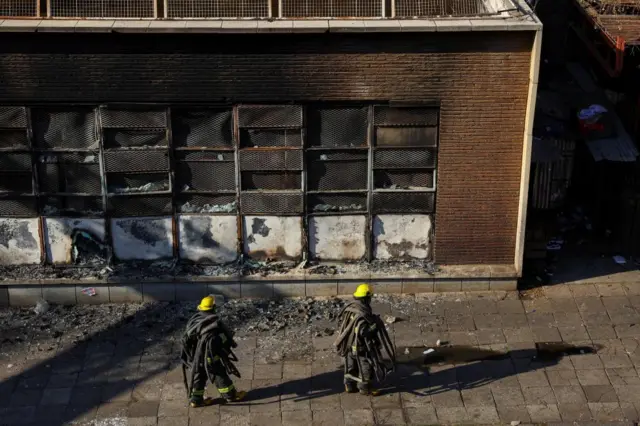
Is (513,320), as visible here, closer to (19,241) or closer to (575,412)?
(575,412)

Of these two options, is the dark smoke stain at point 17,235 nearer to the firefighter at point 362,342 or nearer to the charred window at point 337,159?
the charred window at point 337,159

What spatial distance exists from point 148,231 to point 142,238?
6.3 inches

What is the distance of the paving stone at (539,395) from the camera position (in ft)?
38.4

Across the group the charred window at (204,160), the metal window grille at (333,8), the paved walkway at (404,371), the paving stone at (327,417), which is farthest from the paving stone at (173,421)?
the metal window grille at (333,8)

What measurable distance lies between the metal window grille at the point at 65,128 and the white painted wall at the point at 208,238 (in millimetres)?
1899

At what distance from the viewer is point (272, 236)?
1412 cm

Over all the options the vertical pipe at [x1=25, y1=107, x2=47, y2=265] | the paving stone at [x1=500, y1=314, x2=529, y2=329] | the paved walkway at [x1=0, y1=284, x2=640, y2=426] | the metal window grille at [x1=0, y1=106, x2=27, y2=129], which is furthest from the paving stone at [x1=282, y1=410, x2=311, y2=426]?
the metal window grille at [x1=0, y1=106, x2=27, y2=129]

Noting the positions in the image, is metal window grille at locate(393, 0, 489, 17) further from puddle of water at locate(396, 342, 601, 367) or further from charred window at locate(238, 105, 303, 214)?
puddle of water at locate(396, 342, 601, 367)

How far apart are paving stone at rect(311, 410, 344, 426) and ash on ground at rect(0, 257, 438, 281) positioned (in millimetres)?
2995

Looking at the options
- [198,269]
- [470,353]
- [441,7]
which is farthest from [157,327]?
[441,7]

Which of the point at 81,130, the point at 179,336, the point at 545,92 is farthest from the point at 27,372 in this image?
the point at 545,92

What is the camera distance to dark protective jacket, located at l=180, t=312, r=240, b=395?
11.1m

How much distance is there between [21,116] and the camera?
13.3 meters

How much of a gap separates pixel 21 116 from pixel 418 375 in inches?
276
